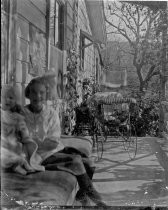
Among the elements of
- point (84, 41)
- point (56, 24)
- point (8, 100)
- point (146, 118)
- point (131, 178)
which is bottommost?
point (131, 178)

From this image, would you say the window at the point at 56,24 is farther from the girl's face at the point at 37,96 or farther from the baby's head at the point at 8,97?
the baby's head at the point at 8,97

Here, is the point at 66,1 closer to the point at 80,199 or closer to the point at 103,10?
the point at 103,10

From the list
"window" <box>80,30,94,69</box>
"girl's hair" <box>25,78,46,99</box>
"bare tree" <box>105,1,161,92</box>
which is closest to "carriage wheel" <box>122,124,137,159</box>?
"bare tree" <box>105,1,161,92</box>

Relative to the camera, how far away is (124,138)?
2.50 metres

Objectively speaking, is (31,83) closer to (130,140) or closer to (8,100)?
(8,100)

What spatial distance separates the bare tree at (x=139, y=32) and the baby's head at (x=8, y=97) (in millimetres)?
758

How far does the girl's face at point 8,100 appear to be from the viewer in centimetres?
233

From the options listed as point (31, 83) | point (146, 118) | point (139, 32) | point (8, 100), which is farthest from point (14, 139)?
point (139, 32)

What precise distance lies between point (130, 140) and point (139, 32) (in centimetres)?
72

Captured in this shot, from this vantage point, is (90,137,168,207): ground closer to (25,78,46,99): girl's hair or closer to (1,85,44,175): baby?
(1,85,44,175): baby

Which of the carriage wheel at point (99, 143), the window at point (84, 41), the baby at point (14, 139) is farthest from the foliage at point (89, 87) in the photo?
the baby at point (14, 139)

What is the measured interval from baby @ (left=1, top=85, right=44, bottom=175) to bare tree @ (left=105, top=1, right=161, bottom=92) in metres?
0.79

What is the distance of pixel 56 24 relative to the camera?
2523mm

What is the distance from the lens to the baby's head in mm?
2314
